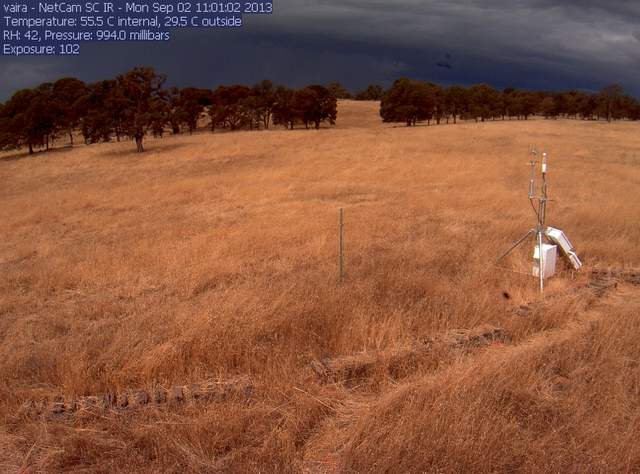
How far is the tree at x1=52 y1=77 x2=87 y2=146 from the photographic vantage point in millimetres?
52662

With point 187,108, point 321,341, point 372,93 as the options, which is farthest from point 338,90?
point 321,341

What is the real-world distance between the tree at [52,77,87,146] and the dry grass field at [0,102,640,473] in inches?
1617

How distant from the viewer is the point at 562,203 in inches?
628

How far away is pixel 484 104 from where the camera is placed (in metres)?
75.0

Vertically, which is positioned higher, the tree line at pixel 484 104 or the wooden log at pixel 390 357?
the tree line at pixel 484 104

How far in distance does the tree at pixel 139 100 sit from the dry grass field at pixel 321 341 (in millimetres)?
24900

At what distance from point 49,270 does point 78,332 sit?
151 inches

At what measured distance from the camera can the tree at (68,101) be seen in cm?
5266

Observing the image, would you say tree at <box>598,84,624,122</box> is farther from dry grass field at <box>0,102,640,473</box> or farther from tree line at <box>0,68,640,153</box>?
dry grass field at <box>0,102,640,473</box>

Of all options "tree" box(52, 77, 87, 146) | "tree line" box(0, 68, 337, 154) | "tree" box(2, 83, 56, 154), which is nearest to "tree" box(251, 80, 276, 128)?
"tree line" box(0, 68, 337, 154)

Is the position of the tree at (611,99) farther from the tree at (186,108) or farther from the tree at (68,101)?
the tree at (68,101)

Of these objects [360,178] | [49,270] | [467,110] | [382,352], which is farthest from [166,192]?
[467,110]

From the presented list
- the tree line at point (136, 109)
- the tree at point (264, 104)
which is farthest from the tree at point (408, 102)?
the tree at point (264, 104)

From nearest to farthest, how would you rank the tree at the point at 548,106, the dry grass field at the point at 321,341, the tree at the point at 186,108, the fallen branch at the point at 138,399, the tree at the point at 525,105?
the dry grass field at the point at 321,341, the fallen branch at the point at 138,399, the tree at the point at 186,108, the tree at the point at 525,105, the tree at the point at 548,106
